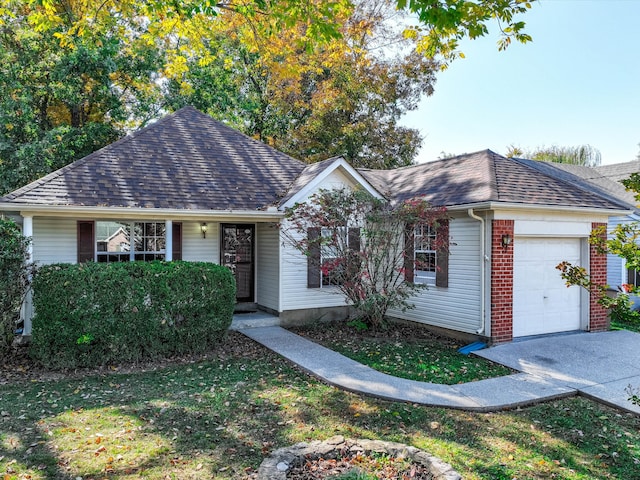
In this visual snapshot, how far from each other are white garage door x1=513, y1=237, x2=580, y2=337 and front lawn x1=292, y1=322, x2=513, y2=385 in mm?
1534

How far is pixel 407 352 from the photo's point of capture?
27.0 ft

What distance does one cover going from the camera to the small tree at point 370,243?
898 cm

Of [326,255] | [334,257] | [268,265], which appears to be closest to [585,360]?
[334,257]

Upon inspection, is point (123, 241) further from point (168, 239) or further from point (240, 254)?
point (240, 254)

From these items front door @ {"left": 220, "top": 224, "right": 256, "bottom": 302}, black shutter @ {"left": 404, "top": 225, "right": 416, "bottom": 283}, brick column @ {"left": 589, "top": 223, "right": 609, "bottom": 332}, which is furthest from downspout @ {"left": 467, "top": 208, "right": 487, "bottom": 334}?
front door @ {"left": 220, "top": 224, "right": 256, "bottom": 302}

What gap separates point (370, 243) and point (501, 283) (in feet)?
8.73

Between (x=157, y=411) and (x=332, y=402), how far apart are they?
2115mm

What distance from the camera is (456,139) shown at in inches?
1035

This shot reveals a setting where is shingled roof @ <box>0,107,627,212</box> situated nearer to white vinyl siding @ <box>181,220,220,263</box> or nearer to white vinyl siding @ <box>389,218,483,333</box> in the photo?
white vinyl siding @ <box>389,218,483,333</box>

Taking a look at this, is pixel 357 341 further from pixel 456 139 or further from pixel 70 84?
pixel 456 139

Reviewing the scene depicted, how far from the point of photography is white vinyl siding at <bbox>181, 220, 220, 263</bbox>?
35.4ft

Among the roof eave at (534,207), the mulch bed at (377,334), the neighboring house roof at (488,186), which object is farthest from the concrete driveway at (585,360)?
the neighboring house roof at (488,186)

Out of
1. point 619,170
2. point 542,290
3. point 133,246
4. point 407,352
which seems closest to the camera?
point 407,352

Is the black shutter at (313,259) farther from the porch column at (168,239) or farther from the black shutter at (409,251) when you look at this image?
the porch column at (168,239)
